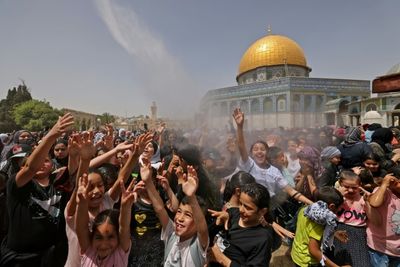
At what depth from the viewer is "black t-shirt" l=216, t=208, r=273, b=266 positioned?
1.92 m

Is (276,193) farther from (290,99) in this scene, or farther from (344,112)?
(344,112)

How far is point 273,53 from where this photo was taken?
39312mm

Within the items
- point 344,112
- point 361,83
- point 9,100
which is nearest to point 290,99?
point 344,112

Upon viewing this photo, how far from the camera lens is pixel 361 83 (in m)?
36.4

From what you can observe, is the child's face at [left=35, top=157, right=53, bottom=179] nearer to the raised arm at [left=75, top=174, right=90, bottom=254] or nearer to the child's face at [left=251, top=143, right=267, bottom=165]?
the raised arm at [left=75, top=174, right=90, bottom=254]

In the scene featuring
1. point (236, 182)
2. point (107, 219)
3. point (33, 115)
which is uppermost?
point (33, 115)

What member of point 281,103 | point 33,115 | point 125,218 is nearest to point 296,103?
point 281,103

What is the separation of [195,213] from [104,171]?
124 centimetres

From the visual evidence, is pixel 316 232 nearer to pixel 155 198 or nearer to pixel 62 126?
pixel 155 198

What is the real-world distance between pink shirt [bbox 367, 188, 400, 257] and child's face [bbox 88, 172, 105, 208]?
2.65 meters

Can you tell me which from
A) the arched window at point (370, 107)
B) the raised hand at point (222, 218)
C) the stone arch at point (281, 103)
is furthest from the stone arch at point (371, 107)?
the raised hand at point (222, 218)

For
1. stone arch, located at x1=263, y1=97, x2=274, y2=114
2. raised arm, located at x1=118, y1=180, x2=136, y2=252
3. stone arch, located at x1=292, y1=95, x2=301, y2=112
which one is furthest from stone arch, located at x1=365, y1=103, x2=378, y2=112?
raised arm, located at x1=118, y1=180, x2=136, y2=252

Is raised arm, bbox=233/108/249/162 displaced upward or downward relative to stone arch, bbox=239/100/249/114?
downward

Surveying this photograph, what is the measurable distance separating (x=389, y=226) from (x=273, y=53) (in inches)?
1578
